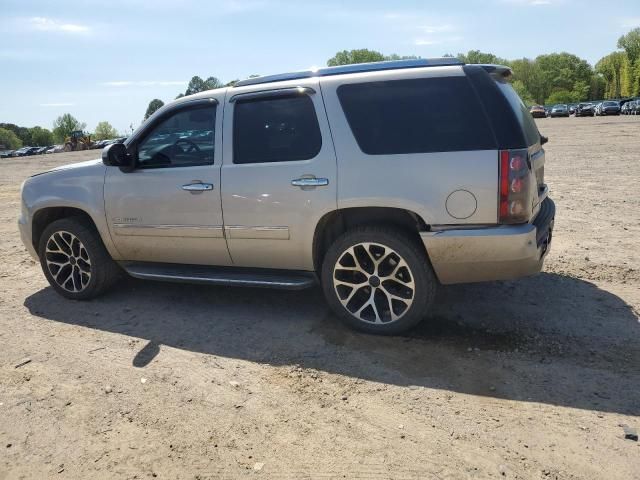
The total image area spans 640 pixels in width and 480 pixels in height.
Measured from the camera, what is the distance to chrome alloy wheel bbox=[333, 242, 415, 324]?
400 cm

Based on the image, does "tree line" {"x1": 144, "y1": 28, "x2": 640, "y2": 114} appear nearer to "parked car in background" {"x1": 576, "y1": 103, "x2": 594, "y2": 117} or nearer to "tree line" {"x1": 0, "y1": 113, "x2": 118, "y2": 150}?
"parked car in background" {"x1": 576, "y1": 103, "x2": 594, "y2": 117}

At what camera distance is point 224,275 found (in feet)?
15.1

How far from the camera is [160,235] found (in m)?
4.80

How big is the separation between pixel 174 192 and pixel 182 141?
0.48 metres

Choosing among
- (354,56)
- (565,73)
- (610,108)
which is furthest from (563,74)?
(610,108)

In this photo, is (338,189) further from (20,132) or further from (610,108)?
(20,132)

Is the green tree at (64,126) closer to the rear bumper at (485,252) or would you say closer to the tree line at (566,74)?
the tree line at (566,74)

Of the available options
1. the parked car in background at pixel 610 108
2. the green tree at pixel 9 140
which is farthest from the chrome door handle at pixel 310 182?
the green tree at pixel 9 140

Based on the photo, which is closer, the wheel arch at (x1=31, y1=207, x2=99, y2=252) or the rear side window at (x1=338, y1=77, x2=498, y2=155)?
the rear side window at (x1=338, y1=77, x2=498, y2=155)

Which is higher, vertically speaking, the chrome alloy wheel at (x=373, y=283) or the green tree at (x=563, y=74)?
the green tree at (x=563, y=74)

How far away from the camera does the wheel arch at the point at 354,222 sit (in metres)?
3.97

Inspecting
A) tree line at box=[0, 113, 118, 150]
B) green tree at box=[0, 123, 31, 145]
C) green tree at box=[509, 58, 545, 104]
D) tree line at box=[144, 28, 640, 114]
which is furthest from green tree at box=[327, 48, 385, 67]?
green tree at box=[0, 123, 31, 145]

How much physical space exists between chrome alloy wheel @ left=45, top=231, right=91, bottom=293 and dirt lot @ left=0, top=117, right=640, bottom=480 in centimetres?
23

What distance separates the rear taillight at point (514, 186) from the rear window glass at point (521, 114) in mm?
276
